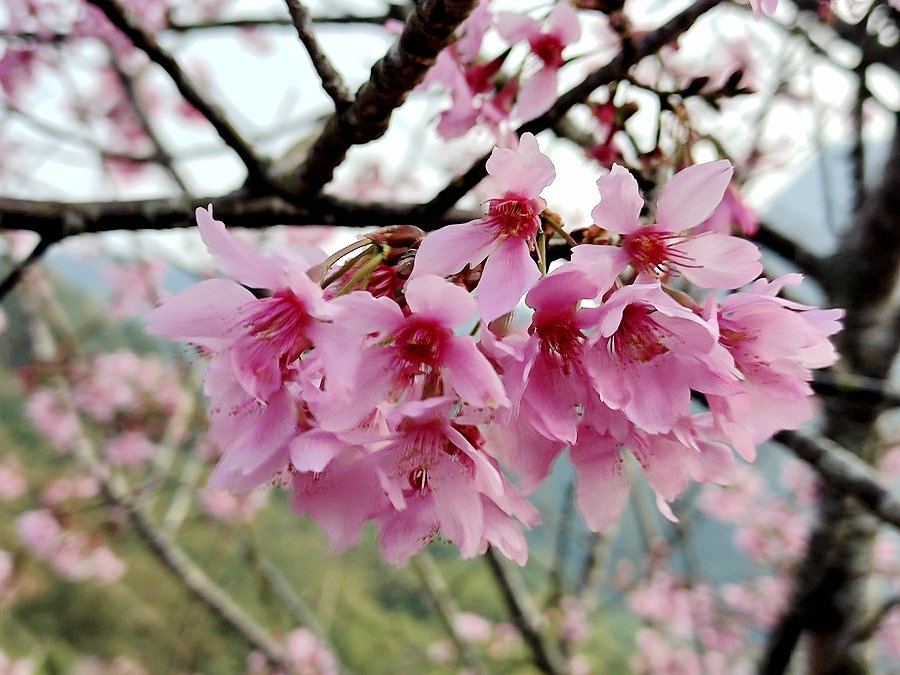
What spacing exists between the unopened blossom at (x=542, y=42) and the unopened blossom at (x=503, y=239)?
293mm

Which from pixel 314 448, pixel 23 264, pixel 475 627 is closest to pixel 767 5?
pixel 314 448

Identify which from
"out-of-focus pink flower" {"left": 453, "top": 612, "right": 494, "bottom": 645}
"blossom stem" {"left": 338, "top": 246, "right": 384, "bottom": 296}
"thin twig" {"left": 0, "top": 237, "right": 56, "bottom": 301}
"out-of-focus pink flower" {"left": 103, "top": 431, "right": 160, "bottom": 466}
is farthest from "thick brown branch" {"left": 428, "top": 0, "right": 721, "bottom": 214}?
"out-of-focus pink flower" {"left": 453, "top": 612, "right": 494, "bottom": 645}

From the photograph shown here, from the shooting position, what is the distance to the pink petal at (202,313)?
0.41 m

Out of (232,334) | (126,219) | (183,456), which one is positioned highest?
(232,334)

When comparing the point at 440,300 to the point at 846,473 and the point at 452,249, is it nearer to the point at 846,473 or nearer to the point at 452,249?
the point at 452,249

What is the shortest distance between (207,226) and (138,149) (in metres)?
4.15

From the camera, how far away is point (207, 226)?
15.6 inches

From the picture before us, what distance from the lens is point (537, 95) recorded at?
0.72 m

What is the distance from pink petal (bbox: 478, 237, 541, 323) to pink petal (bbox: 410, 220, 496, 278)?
13 mm

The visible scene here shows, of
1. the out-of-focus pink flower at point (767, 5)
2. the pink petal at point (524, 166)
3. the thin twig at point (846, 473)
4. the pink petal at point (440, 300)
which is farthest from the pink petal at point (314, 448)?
the thin twig at point (846, 473)

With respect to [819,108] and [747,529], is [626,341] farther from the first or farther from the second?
[747,529]

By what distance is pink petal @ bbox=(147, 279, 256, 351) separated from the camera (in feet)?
1.35

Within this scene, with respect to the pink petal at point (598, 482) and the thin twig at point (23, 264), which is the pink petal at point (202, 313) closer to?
the pink petal at point (598, 482)

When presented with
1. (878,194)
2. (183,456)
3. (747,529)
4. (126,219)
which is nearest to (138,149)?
(183,456)
